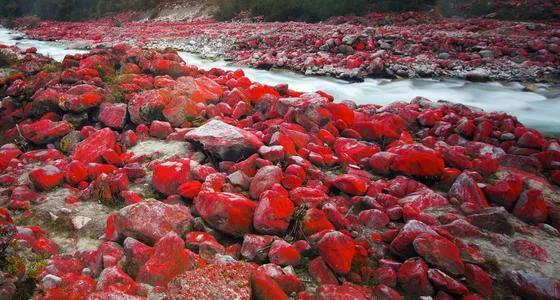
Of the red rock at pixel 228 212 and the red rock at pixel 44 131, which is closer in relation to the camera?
the red rock at pixel 228 212

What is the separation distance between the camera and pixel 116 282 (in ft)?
8.33

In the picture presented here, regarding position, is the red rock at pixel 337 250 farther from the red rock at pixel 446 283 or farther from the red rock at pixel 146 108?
the red rock at pixel 146 108

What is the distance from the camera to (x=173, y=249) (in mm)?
2713

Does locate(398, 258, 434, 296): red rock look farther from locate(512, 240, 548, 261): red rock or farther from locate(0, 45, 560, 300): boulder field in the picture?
locate(512, 240, 548, 261): red rock

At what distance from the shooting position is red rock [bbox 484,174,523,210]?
4.04m

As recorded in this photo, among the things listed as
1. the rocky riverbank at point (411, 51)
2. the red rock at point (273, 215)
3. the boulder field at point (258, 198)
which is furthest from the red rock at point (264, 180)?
the rocky riverbank at point (411, 51)

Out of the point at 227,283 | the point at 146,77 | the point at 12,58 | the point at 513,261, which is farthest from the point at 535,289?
the point at 12,58

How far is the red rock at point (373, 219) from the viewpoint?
3592mm

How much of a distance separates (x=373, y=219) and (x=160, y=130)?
308 cm

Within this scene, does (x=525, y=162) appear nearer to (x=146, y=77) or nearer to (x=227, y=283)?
(x=227, y=283)

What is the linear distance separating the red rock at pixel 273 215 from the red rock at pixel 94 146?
2.31 metres

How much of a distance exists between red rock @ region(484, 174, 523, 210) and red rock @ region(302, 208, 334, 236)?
1960 mm

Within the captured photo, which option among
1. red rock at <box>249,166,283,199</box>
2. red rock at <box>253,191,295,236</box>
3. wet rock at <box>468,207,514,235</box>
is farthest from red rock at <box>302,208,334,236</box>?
wet rock at <box>468,207,514,235</box>

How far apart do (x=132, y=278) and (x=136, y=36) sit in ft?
68.3
